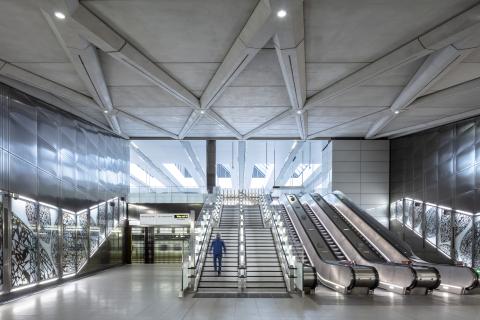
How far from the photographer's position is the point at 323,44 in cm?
1098

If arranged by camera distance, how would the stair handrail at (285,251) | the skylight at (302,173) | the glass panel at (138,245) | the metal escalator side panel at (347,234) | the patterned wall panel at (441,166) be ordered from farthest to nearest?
the skylight at (302,173) < the glass panel at (138,245) < the patterned wall panel at (441,166) < the metal escalator side panel at (347,234) < the stair handrail at (285,251)

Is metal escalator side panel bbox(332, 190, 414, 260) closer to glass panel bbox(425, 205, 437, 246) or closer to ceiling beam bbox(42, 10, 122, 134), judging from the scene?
glass panel bbox(425, 205, 437, 246)

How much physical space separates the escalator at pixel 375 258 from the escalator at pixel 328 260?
439mm

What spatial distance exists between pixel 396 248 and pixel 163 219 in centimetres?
1318

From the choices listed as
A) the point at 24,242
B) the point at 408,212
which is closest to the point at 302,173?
the point at 408,212

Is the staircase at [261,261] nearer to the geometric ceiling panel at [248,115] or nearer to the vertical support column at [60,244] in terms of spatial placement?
the geometric ceiling panel at [248,115]

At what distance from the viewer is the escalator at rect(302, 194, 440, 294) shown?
41.6 ft

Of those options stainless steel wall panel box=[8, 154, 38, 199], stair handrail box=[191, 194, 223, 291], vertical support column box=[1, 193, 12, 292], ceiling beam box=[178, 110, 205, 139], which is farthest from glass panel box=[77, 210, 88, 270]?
vertical support column box=[1, 193, 12, 292]

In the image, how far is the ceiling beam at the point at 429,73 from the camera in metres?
11.3

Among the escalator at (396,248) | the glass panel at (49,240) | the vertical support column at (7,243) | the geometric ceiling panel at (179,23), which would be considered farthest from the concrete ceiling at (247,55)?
the escalator at (396,248)

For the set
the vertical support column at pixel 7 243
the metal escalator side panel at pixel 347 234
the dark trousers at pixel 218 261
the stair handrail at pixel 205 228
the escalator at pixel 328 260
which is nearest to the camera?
the vertical support column at pixel 7 243

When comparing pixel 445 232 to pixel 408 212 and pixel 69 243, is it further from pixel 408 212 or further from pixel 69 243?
pixel 69 243

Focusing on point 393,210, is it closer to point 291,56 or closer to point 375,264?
point 375,264

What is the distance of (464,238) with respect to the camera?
18078mm
